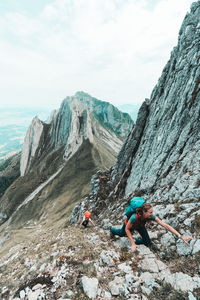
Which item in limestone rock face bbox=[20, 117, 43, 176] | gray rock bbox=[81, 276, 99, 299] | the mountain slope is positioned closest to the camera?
gray rock bbox=[81, 276, 99, 299]

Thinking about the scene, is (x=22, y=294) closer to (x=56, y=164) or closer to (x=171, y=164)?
(x=171, y=164)

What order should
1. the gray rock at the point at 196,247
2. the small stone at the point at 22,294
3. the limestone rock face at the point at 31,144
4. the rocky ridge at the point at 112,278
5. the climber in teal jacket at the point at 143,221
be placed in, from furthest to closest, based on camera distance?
the limestone rock face at the point at 31,144 → the climber in teal jacket at the point at 143,221 → the small stone at the point at 22,294 → the gray rock at the point at 196,247 → the rocky ridge at the point at 112,278

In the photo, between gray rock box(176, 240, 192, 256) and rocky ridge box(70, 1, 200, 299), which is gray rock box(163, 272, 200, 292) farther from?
gray rock box(176, 240, 192, 256)

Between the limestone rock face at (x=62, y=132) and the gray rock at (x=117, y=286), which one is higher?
the limestone rock face at (x=62, y=132)

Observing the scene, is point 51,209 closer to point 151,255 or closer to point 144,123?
point 144,123

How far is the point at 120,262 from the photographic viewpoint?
24.8ft

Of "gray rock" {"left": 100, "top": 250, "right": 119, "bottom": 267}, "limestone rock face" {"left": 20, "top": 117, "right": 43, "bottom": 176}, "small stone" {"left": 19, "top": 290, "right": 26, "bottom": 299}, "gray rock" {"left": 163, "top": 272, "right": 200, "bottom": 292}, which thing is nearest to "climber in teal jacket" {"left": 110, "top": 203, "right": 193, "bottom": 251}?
"gray rock" {"left": 100, "top": 250, "right": 119, "bottom": 267}

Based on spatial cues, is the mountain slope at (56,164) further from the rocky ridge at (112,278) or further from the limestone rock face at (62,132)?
the rocky ridge at (112,278)

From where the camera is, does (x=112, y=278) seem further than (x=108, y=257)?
No

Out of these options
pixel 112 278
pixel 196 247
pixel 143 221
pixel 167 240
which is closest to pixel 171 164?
pixel 167 240

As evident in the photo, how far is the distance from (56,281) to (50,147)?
111107 millimetres

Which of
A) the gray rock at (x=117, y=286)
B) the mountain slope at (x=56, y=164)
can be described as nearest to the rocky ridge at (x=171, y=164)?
the gray rock at (x=117, y=286)

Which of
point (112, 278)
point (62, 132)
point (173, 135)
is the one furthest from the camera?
point (62, 132)

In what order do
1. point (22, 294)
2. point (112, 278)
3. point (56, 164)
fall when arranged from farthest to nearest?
1. point (56, 164)
2. point (22, 294)
3. point (112, 278)
